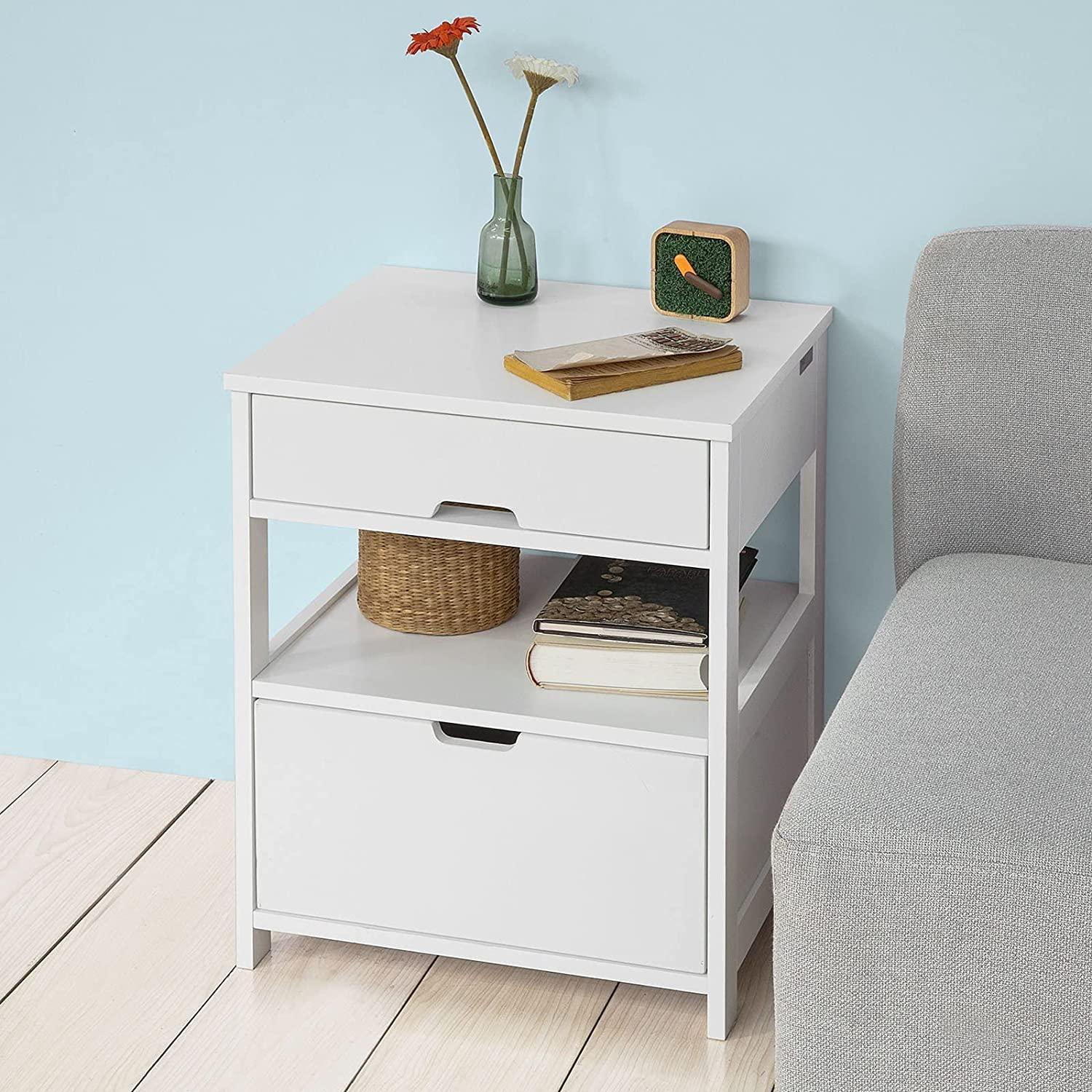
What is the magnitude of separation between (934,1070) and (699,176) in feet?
3.26

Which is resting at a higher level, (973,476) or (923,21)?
(923,21)

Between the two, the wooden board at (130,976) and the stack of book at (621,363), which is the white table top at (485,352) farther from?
the wooden board at (130,976)

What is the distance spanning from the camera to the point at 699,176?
1928 mm

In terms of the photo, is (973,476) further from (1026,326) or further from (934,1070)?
(934,1070)

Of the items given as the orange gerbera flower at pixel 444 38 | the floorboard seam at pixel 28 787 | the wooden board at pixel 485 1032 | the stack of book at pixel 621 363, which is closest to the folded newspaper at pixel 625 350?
the stack of book at pixel 621 363

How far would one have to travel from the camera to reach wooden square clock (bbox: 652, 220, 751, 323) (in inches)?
72.4

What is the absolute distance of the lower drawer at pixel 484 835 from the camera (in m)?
1.72

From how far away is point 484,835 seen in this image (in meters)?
1.78

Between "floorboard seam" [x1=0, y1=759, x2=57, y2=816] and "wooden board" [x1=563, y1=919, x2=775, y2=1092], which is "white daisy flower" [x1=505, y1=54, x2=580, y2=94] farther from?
"floorboard seam" [x1=0, y1=759, x2=57, y2=816]

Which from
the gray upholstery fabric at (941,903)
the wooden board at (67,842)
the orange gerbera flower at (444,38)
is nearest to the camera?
the gray upholstery fabric at (941,903)

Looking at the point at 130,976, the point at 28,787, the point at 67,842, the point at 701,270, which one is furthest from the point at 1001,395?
the point at 28,787

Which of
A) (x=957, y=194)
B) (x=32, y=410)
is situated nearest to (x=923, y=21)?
(x=957, y=194)

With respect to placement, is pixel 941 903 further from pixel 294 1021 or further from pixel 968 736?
pixel 294 1021

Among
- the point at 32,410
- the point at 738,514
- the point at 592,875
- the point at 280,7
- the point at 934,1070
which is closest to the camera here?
the point at 934,1070
